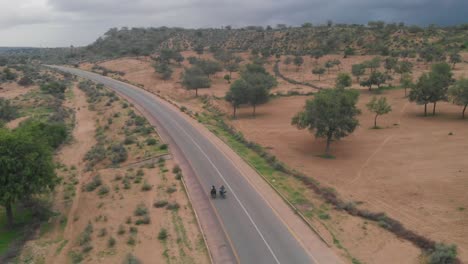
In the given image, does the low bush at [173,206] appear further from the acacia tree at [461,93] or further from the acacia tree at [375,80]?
the acacia tree at [375,80]

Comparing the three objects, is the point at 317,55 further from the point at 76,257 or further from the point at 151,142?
the point at 76,257

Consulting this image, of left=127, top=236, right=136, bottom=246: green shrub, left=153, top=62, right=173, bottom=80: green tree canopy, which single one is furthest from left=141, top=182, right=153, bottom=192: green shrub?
left=153, top=62, right=173, bottom=80: green tree canopy

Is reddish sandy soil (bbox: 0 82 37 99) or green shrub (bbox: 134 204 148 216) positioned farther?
reddish sandy soil (bbox: 0 82 37 99)

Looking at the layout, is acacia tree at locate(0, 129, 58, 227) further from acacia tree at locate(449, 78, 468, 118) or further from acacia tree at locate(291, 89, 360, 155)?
acacia tree at locate(449, 78, 468, 118)

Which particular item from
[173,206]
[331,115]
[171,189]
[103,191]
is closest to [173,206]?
[173,206]

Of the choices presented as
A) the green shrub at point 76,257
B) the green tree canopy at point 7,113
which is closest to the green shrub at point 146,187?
the green shrub at point 76,257

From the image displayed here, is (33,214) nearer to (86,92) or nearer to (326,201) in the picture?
(326,201)
